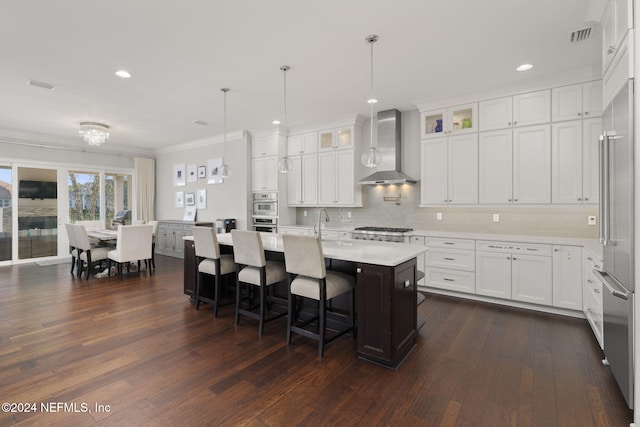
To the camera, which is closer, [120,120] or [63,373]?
[63,373]

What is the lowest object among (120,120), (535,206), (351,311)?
(351,311)

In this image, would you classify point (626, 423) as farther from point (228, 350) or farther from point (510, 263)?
point (228, 350)

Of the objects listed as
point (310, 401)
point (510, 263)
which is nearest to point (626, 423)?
point (310, 401)

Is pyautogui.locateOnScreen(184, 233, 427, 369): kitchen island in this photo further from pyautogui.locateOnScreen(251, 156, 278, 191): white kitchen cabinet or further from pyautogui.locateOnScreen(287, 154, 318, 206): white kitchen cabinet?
pyautogui.locateOnScreen(251, 156, 278, 191): white kitchen cabinet

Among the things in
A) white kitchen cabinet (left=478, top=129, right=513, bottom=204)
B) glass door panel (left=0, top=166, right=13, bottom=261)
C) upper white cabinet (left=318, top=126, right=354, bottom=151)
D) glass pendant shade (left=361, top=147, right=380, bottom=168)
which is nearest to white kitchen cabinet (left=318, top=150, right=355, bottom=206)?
upper white cabinet (left=318, top=126, right=354, bottom=151)

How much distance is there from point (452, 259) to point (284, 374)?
2889 millimetres

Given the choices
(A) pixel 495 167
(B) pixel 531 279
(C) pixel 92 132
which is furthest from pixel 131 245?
(B) pixel 531 279

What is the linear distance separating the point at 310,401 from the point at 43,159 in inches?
330

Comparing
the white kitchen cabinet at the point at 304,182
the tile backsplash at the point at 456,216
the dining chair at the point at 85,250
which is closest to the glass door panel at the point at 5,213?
the dining chair at the point at 85,250

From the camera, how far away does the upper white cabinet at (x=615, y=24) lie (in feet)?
6.14

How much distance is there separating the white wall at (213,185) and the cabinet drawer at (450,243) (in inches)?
152

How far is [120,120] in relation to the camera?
574 cm

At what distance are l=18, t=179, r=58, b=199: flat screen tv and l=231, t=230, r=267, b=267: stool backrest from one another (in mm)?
6637

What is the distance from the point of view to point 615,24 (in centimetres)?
213
